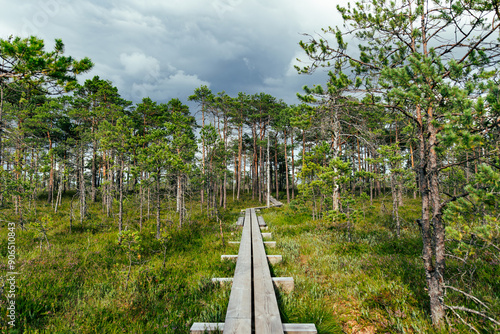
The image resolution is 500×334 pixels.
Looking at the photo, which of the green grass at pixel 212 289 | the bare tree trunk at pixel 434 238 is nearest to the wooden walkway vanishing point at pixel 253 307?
the green grass at pixel 212 289

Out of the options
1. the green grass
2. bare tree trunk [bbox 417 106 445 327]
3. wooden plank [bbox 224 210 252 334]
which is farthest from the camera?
the green grass

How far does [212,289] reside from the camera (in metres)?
4.50

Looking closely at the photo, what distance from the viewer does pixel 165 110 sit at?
76.8 feet

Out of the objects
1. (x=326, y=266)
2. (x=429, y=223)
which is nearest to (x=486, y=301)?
(x=429, y=223)

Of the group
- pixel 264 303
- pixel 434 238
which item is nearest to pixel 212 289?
pixel 264 303

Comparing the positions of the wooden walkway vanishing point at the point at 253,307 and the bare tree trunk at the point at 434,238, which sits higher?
the bare tree trunk at the point at 434,238

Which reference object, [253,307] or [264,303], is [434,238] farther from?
[253,307]

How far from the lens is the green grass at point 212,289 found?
3.36 metres

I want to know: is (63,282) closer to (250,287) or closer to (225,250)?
(225,250)

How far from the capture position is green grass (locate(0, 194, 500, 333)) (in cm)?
336

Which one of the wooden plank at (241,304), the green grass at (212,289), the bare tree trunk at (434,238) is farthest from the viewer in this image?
the green grass at (212,289)

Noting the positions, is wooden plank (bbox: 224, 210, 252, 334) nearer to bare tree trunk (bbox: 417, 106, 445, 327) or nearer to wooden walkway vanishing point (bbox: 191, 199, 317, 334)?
wooden walkway vanishing point (bbox: 191, 199, 317, 334)

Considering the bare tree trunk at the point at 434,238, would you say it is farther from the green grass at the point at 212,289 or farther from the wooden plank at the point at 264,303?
the wooden plank at the point at 264,303

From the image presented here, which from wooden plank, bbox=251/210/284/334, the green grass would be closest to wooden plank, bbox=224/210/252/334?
wooden plank, bbox=251/210/284/334
